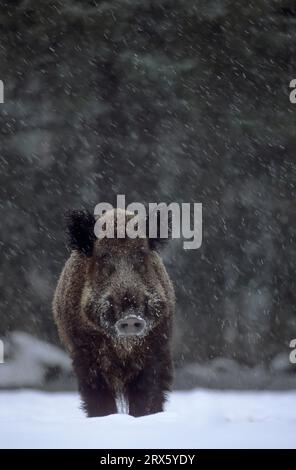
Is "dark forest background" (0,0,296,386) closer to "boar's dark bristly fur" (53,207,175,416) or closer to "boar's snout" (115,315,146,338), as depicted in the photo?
"boar's dark bristly fur" (53,207,175,416)

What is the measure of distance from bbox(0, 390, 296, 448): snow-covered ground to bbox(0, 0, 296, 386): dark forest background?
8.77 feet

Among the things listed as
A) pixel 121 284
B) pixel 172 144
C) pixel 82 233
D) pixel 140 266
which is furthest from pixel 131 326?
pixel 172 144

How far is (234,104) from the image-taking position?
1180 cm

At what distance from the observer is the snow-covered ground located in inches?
212

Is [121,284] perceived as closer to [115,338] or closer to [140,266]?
[140,266]

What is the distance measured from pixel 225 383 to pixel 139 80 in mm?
4852

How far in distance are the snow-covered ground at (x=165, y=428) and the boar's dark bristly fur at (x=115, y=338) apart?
31cm

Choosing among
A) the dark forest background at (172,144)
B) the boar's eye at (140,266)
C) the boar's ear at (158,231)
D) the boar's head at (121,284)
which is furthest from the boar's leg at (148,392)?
the dark forest background at (172,144)

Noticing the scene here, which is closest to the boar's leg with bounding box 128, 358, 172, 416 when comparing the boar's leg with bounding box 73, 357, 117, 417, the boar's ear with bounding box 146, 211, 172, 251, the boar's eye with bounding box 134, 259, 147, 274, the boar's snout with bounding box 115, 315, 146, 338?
the boar's leg with bounding box 73, 357, 117, 417

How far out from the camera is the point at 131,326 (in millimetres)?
6273

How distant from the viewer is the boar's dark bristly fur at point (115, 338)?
22.2 ft

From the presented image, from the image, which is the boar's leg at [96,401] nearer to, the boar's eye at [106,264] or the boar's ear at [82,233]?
the boar's eye at [106,264]

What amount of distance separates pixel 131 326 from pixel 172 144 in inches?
237
